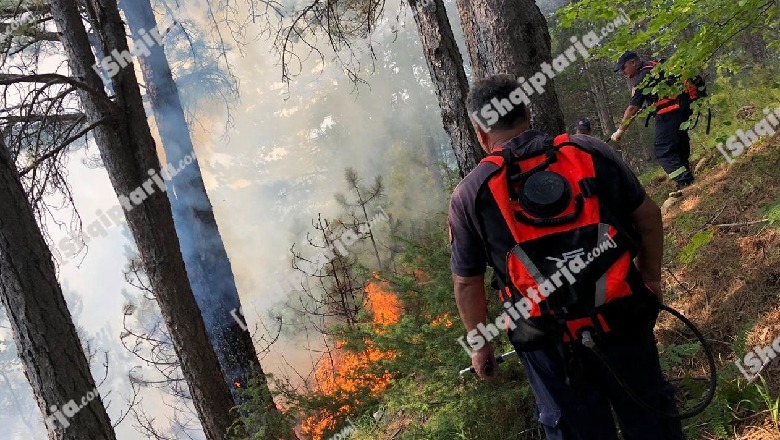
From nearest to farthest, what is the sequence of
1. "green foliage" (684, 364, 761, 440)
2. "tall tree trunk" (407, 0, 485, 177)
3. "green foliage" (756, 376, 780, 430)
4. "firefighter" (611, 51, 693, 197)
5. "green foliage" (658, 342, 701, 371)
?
1. "green foliage" (756, 376, 780, 430)
2. "green foliage" (684, 364, 761, 440)
3. "green foliage" (658, 342, 701, 371)
4. "tall tree trunk" (407, 0, 485, 177)
5. "firefighter" (611, 51, 693, 197)

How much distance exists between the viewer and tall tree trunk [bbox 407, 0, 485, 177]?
14.7 ft

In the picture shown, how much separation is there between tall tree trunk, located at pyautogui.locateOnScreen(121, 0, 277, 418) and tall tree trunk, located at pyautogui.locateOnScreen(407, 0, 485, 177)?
391 centimetres

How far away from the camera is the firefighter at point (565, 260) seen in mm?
1825

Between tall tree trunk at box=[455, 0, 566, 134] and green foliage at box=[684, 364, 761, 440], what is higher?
tall tree trunk at box=[455, 0, 566, 134]

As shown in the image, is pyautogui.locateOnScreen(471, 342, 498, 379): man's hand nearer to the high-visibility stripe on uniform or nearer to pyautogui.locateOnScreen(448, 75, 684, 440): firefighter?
pyautogui.locateOnScreen(448, 75, 684, 440): firefighter

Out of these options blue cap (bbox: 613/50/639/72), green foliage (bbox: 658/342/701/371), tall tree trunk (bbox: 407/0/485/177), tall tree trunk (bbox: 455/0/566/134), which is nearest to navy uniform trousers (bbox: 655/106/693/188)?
blue cap (bbox: 613/50/639/72)

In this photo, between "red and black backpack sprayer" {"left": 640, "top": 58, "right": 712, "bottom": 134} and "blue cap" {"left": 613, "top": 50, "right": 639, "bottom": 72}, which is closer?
"red and black backpack sprayer" {"left": 640, "top": 58, "right": 712, "bottom": 134}

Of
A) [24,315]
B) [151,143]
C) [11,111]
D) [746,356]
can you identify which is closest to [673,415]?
[746,356]

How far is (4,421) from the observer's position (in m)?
69.4

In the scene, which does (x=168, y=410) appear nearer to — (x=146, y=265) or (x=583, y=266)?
(x=146, y=265)

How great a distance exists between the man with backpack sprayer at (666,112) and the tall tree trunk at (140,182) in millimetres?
4998

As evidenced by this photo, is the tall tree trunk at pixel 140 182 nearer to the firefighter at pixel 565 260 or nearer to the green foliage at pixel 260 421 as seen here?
the green foliage at pixel 260 421

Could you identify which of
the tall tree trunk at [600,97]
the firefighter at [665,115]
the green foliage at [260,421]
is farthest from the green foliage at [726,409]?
the tall tree trunk at [600,97]

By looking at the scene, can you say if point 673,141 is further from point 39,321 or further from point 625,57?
point 39,321
